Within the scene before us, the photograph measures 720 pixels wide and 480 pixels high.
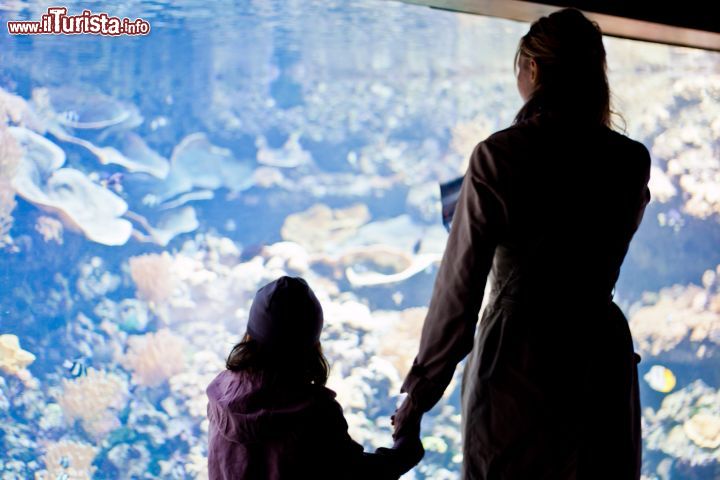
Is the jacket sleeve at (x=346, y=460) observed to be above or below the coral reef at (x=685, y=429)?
above

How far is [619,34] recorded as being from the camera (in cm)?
232

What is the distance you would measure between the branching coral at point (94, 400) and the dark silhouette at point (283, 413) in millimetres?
1342

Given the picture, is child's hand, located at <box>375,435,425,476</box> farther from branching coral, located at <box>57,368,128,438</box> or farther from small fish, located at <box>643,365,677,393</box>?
small fish, located at <box>643,365,677,393</box>

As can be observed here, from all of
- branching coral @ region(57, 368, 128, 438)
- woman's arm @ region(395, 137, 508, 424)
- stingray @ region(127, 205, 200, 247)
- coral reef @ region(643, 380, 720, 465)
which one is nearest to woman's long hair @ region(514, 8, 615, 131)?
woman's arm @ region(395, 137, 508, 424)

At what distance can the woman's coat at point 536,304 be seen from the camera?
50.6 inches

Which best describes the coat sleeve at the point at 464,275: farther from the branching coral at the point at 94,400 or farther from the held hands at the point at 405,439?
the branching coral at the point at 94,400

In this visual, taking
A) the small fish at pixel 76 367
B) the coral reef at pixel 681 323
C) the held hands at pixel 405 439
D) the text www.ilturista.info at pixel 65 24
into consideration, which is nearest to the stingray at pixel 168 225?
the small fish at pixel 76 367

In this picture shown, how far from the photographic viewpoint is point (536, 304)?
1.30 meters

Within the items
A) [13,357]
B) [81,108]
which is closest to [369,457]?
[13,357]

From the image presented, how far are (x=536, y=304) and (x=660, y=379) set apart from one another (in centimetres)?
257

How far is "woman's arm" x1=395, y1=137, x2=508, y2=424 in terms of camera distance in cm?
128

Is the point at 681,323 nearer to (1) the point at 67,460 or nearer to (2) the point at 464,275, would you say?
(2) the point at 464,275

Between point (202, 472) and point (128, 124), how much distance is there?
5.30ft

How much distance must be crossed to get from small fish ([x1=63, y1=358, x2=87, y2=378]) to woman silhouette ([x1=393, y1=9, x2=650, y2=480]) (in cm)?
171
